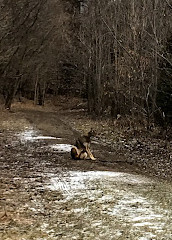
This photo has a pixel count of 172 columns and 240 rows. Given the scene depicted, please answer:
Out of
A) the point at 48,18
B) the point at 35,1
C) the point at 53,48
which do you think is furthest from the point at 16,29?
the point at 53,48

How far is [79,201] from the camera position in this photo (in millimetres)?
7215

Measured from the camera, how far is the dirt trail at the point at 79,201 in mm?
5637

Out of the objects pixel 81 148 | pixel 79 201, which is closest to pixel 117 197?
pixel 79 201

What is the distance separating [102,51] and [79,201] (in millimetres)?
23159

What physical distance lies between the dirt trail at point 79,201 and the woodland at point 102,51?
6249 millimetres

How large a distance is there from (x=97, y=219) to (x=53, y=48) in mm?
33562

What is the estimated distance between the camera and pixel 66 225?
5938 millimetres

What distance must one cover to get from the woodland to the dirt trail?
6.25 meters

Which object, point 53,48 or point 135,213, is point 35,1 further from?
point 135,213

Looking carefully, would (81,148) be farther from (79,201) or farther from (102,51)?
(102,51)

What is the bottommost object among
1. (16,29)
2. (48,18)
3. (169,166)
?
(169,166)

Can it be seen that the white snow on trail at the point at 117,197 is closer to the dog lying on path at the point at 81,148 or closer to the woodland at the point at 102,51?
the dog lying on path at the point at 81,148

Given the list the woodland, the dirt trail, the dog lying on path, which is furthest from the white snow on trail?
the woodland

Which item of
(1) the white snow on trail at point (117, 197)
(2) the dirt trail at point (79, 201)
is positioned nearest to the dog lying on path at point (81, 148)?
(2) the dirt trail at point (79, 201)
